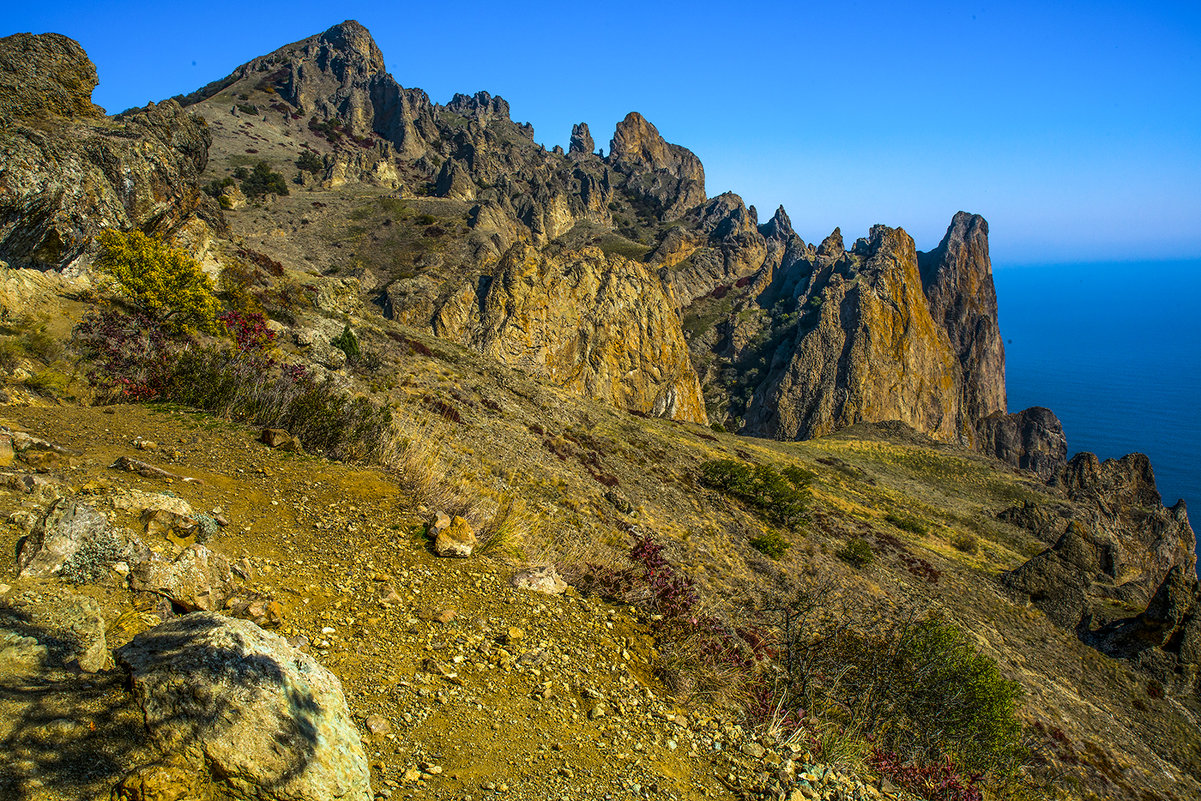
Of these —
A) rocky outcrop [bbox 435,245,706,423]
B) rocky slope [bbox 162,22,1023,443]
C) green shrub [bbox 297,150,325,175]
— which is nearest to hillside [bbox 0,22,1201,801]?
rocky outcrop [bbox 435,245,706,423]

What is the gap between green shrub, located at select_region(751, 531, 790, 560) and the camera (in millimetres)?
17719

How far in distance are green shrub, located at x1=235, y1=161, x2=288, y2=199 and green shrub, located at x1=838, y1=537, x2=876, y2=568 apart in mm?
81890

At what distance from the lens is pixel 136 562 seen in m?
3.93

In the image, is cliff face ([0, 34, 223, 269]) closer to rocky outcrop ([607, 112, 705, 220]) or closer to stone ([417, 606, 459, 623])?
stone ([417, 606, 459, 623])

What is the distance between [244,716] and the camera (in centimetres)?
266

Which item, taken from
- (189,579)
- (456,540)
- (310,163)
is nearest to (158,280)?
(456,540)

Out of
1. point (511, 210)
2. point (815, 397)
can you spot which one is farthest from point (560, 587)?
point (511, 210)

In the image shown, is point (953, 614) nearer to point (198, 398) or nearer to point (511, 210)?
point (198, 398)

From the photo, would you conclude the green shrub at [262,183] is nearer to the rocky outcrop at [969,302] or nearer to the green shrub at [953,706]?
the green shrub at [953,706]

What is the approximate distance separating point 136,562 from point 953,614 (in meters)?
22.2

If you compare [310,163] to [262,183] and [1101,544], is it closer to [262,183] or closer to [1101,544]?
[262,183]

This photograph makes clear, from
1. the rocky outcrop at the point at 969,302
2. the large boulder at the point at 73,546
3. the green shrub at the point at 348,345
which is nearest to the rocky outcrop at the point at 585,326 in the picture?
the green shrub at the point at 348,345

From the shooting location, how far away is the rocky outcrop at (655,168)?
470 feet

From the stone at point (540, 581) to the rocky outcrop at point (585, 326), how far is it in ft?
153
